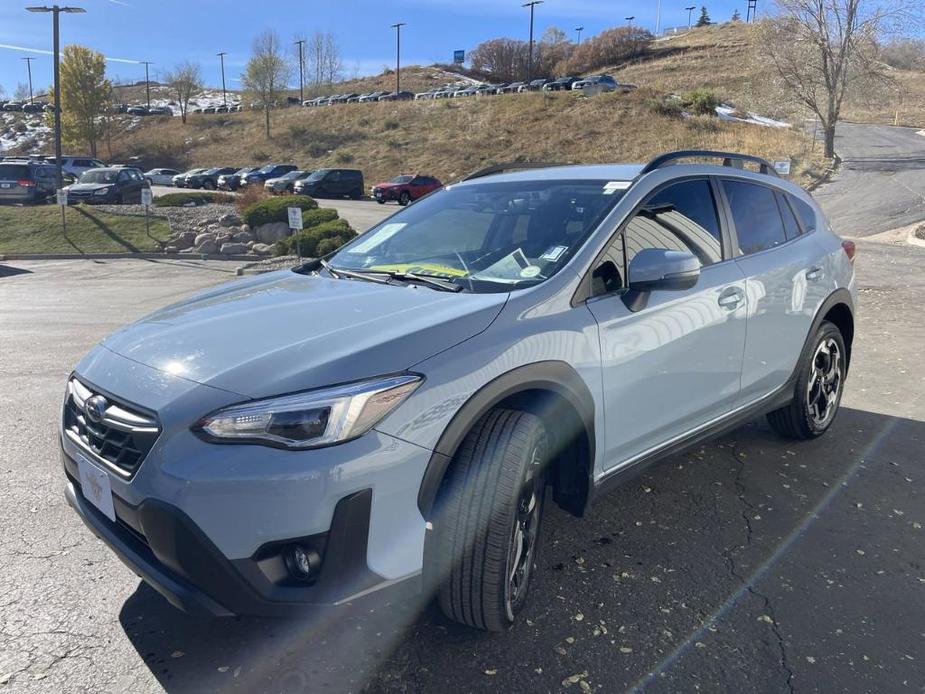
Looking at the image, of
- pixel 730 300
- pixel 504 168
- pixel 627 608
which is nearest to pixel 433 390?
pixel 627 608

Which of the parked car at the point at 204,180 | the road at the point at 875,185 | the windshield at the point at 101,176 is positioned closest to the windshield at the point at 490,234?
the road at the point at 875,185

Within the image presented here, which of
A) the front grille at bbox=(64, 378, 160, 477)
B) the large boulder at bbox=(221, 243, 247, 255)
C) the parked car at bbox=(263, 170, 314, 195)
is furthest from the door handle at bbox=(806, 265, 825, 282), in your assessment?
the parked car at bbox=(263, 170, 314, 195)

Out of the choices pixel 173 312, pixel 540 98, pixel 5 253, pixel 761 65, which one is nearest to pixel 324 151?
pixel 540 98

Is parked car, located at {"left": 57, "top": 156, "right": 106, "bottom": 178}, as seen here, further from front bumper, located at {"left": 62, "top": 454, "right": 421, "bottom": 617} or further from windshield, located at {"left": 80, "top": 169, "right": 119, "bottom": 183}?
front bumper, located at {"left": 62, "top": 454, "right": 421, "bottom": 617}

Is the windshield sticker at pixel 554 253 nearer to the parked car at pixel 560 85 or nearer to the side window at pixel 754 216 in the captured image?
the side window at pixel 754 216

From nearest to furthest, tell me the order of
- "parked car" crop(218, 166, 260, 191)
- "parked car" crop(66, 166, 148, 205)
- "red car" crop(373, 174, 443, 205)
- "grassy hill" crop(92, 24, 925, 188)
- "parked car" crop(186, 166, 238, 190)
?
"parked car" crop(66, 166, 148, 205), "red car" crop(373, 174, 443, 205), "parked car" crop(218, 166, 260, 191), "grassy hill" crop(92, 24, 925, 188), "parked car" crop(186, 166, 238, 190)

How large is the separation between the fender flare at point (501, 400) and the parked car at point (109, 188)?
27.3 m

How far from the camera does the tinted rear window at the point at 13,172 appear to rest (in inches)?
960

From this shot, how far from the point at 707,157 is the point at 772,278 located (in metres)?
0.79

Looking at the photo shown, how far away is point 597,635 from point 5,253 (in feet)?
62.4

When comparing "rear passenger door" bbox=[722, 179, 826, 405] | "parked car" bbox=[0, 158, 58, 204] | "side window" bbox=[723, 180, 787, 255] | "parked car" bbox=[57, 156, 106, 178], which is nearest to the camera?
"rear passenger door" bbox=[722, 179, 826, 405]

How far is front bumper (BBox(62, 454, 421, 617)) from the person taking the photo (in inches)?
82.9

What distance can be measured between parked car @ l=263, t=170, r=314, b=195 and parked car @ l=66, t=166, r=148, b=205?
7.60 m

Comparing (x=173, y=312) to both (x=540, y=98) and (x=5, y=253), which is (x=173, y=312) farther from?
(x=540, y=98)
